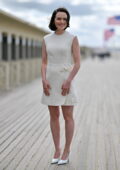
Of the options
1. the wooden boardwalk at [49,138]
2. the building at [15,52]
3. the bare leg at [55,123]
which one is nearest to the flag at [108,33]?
the building at [15,52]

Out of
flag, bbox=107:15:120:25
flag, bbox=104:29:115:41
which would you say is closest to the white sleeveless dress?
flag, bbox=107:15:120:25

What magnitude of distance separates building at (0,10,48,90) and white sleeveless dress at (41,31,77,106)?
7733 millimetres

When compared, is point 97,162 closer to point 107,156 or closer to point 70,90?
point 107,156

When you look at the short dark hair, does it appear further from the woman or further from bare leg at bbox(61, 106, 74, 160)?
bare leg at bbox(61, 106, 74, 160)

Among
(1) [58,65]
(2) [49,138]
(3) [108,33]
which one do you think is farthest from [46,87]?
(3) [108,33]

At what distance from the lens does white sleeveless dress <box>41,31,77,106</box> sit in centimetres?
417

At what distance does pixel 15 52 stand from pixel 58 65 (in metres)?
12.6

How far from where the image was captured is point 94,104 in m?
10.0

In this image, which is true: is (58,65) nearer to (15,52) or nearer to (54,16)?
(54,16)

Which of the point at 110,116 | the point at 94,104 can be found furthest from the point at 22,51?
the point at 110,116

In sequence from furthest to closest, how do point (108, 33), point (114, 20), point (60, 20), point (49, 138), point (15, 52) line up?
point (108, 33) < point (114, 20) < point (15, 52) < point (49, 138) < point (60, 20)

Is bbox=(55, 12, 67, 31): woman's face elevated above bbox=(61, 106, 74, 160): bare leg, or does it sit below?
above

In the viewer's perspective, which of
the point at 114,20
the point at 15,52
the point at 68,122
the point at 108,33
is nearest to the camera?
the point at 68,122

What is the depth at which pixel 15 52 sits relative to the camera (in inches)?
654
